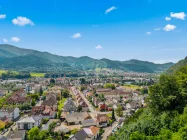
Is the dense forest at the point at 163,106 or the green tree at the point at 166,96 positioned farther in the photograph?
the green tree at the point at 166,96

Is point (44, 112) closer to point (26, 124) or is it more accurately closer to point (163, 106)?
point (26, 124)

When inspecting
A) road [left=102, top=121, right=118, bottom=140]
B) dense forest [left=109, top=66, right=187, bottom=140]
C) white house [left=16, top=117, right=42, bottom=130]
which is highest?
dense forest [left=109, top=66, right=187, bottom=140]

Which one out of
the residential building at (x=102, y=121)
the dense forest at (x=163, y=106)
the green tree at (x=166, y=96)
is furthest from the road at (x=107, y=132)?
the green tree at (x=166, y=96)

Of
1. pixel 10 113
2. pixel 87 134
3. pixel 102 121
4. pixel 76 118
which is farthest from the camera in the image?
pixel 10 113

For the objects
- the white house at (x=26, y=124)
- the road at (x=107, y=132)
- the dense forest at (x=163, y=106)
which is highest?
the dense forest at (x=163, y=106)

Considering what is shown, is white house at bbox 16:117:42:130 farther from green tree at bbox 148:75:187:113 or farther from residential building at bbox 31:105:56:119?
green tree at bbox 148:75:187:113

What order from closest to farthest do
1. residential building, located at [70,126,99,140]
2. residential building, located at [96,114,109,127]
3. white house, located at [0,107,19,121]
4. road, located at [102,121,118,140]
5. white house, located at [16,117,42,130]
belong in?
residential building, located at [70,126,99,140]
road, located at [102,121,118,140]
white house, located at [16,117,42,130]
residential building, located at [96,114,109,127]
white house, located at [0,107,19,121]

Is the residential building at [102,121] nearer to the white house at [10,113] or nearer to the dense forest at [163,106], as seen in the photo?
the white house at [10,113]

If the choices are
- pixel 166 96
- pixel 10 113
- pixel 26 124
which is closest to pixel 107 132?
pixel 26 124

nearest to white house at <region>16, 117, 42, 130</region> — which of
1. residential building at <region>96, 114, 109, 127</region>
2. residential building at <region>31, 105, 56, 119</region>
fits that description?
residential building at <region>31, 105, 56, 119</region>

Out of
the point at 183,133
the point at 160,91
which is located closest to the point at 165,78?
the point at 160,91

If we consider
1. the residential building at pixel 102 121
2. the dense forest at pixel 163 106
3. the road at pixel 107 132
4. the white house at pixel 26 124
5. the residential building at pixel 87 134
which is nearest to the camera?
the dense forest at pixel 163 106

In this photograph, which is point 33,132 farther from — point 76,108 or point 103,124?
point 76,108
